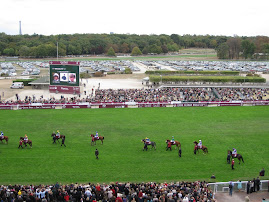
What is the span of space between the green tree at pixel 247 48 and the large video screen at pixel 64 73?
90284 millimetres

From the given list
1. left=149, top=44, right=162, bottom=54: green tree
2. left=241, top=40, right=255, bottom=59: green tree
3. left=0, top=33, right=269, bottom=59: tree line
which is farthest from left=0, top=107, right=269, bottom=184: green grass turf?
left=149, top=44, right=162, bottom=54: green tree

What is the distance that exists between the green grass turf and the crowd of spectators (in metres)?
2.93

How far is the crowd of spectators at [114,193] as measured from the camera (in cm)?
1227

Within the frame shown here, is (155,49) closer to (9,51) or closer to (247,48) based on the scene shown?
(247,48)

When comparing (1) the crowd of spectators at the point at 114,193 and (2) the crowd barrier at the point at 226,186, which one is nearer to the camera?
(1) the crowd of spectators at the point at 114,193

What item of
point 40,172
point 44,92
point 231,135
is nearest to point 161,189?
point 40,172

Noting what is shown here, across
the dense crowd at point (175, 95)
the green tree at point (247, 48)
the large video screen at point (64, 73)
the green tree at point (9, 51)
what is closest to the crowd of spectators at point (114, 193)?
the dense crowd at point (175, 95)

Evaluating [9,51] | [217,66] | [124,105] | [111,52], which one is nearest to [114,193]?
[124,105]

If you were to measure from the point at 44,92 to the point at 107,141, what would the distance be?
26637mm

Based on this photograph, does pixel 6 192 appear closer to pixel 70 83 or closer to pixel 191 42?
pixel 70 83

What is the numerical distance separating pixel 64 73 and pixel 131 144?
23988mm

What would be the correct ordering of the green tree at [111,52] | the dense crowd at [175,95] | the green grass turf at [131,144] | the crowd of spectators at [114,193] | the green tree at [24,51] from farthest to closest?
the green tree at [111,52], the green tree at [24,51], the dense crowd at [175,95], the green grass turf at [131,144], the crowd of spectators at [114,193]

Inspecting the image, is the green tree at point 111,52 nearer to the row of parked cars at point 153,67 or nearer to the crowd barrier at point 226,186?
the row of parked cars at point 153,67

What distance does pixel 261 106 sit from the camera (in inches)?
1383
